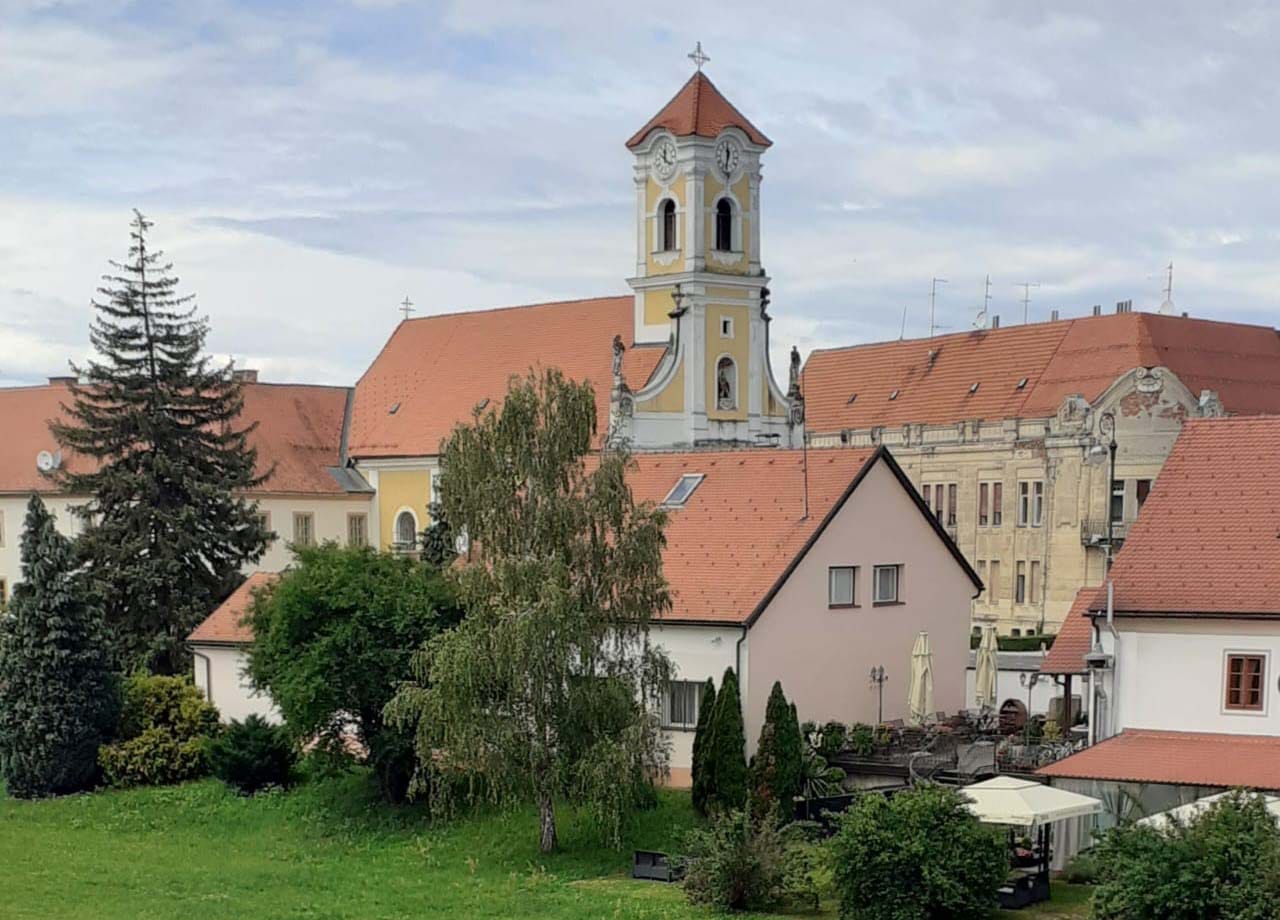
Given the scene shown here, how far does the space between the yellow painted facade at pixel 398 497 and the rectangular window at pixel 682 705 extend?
3018 centimetres

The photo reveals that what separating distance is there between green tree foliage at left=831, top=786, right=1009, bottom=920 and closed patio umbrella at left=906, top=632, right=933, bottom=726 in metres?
10.2

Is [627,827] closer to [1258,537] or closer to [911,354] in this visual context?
[1258,537]

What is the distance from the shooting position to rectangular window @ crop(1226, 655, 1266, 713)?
27406 millimetres

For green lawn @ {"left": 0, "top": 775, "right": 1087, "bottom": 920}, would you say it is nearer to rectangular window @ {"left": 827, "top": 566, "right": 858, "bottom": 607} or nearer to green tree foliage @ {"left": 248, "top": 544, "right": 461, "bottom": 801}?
green tree foliage @ {"left": 248, "top": 544, "right": 461, "bottom": 801}

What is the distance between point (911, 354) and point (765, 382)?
2175cm

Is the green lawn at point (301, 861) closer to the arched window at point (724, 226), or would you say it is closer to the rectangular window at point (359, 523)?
the arched window at point (724, 226)

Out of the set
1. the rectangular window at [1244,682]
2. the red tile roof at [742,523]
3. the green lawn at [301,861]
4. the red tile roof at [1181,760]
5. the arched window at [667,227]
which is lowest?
the green lawn at [301,861]

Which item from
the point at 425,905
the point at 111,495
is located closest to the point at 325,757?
the point at 425,905

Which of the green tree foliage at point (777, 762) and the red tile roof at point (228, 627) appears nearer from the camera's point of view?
the green tree foliage at point (777, 762)

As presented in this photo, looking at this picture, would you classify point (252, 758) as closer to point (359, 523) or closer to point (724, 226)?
point (724, 226)

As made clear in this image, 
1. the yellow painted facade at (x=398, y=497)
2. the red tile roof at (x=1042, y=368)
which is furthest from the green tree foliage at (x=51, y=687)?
the red tile roof at (x=1042, y=368)

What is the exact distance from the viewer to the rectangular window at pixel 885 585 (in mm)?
36125

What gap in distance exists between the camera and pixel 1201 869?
21.9 m

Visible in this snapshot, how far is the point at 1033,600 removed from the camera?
68.1 m
